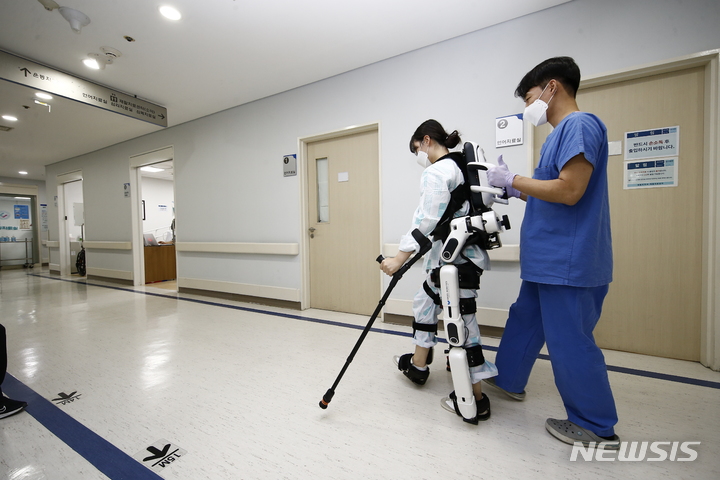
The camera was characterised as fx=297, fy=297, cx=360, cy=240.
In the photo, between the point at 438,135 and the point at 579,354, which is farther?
the point at 438,135

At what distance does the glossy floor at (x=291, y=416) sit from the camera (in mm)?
1254

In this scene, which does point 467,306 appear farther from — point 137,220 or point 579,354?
point 137,220

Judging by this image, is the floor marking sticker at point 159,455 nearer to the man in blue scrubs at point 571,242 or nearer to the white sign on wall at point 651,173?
the man in blue scrubs at point 571,242

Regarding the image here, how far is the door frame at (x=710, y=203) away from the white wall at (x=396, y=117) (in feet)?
0.28

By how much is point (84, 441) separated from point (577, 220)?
2.51 metres

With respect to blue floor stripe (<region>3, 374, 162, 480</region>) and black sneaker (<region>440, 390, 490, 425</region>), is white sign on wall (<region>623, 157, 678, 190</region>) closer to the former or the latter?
black sneaker (<region>440, 390, 490, 425</region>)

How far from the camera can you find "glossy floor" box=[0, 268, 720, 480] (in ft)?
4.11

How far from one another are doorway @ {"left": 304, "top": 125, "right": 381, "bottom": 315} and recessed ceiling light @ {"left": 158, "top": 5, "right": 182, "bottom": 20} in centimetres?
170

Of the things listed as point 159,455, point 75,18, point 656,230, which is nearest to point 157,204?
point 75,18

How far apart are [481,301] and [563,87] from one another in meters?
1.89

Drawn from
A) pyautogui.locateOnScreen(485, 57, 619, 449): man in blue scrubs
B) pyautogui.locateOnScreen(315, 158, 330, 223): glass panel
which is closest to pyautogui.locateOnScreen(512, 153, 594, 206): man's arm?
pyautogui.locateOnScreen(485, 57, 619, 449): man in blue scrubs

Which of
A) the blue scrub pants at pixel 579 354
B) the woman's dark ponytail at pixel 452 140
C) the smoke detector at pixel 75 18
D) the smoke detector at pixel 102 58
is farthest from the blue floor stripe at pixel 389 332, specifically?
the smoke detector at pixel 75 18

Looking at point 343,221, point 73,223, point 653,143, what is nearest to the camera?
point 653,143

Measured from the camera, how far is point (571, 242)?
4.20ft
